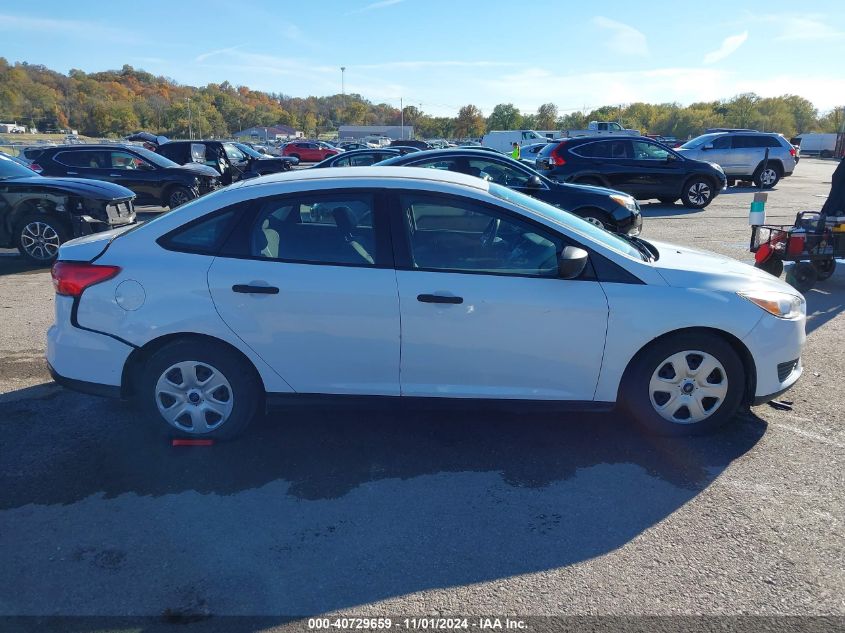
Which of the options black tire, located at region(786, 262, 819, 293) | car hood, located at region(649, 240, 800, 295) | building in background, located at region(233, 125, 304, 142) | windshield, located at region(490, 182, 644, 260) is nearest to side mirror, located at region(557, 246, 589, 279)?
windshield, located at region(490, 182, 644, 260)

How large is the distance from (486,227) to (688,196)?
14.1 m

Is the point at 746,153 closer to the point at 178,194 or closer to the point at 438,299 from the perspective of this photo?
the point at 178,194

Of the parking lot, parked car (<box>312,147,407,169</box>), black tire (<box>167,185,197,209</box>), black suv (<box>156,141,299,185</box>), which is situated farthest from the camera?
black suv (<box>156,141,299,185</box>)

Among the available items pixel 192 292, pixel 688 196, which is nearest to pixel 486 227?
pixel 192 292

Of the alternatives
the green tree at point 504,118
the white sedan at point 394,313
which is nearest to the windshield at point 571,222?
the white sedan at point 394,313

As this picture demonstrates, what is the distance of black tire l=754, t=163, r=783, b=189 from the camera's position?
2106cm

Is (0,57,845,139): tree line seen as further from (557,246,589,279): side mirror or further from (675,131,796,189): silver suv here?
(557,246,589,279): side mirror

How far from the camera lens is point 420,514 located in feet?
10.8

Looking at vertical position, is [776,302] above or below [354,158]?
below

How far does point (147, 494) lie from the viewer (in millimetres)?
3469

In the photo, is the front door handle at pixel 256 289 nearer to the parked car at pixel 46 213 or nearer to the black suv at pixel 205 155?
the parked car at pixel 46 213

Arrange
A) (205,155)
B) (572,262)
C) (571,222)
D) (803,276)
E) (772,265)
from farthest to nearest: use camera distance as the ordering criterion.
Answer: (205,155) < (803,276) < (772,265) < (571,222) < (572,262)

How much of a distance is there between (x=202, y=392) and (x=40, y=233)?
269 inches

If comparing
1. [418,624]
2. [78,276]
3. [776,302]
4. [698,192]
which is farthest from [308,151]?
[418,624]
